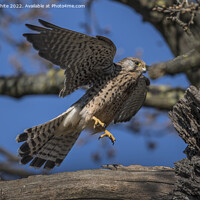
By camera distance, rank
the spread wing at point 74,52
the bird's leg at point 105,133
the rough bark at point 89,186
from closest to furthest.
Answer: the rough bark at point 89,186, the spread wing at point 74,52, the bird's leg at point 105,133

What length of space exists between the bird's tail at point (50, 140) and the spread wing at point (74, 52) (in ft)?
1.21

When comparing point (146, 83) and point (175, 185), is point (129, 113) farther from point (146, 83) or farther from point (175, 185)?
point (175, 185)

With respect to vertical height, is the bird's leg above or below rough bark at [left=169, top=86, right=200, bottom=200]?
below

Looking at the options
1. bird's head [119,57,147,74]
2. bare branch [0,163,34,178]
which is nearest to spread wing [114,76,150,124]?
bird's head [119,57,147,74]

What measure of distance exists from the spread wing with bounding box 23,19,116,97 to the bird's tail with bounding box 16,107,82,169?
0.37 metres

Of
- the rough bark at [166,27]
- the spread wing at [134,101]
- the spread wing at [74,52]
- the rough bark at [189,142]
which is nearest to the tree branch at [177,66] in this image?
the spread wing at [134,101]

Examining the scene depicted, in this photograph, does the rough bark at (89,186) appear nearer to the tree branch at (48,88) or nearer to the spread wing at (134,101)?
the spread wing at (134,101)

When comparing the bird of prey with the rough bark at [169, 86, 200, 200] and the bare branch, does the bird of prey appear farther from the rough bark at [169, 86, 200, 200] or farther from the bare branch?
the rough bark at [169, 86, 200, 200]

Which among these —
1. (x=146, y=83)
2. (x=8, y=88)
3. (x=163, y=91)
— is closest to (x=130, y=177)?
(x=146, y=83)

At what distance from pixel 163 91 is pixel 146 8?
143 centimetres

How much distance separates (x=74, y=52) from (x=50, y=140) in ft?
3.74

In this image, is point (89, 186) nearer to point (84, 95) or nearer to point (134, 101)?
point (84, 95)

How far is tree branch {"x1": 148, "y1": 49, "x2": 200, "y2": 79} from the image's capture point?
364cm

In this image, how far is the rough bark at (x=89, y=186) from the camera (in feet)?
8.37
